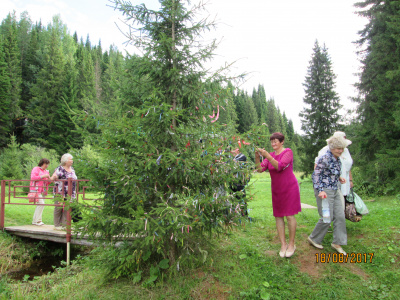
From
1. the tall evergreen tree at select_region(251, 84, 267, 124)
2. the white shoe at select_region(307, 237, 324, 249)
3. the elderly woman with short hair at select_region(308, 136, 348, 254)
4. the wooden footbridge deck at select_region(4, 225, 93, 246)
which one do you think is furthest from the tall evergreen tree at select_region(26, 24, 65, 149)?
the tall evergreen tree at select_region(251, 84, 267, 124)

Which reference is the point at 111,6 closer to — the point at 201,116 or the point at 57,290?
the point at 201,116


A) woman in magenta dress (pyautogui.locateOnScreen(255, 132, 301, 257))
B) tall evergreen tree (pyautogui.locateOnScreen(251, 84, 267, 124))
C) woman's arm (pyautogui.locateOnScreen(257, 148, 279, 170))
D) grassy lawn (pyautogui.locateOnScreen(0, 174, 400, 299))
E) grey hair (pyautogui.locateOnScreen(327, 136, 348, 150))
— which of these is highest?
tall evergreen tree (pyautogui.locateOnScreen(251, 84, 267, 124))

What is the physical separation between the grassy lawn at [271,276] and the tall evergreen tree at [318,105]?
68.2 feet

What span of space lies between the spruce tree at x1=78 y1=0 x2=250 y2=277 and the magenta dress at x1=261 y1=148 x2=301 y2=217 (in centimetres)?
79

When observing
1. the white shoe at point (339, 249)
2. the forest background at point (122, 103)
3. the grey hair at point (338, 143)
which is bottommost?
the white shoe at point (339, 249)

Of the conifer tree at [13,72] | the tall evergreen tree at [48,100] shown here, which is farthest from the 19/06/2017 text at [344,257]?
the conifer tree at [13,72]

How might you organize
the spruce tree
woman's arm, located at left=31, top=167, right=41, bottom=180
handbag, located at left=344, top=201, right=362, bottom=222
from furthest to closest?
woman's arm, located at left=31, top=167, right=41, bottom=180 → handbag, located at left=344, top=201, right=362, bottom=222 → the spruce tree

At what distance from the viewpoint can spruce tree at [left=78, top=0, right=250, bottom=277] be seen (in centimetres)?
342

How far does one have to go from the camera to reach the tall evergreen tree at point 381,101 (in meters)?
11.2

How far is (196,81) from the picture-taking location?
4141 millimetres

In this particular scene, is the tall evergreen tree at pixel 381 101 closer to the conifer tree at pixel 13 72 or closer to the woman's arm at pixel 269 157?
the woman's arm at pixel 269 157

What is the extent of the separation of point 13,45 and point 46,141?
862 inches

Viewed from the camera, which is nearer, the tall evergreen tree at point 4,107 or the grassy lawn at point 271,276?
the grassy lawn at point 271,276

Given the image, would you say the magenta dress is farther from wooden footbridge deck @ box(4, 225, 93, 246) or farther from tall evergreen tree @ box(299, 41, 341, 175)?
tall evergreen tree @ box(299, 41, 341, 175)
